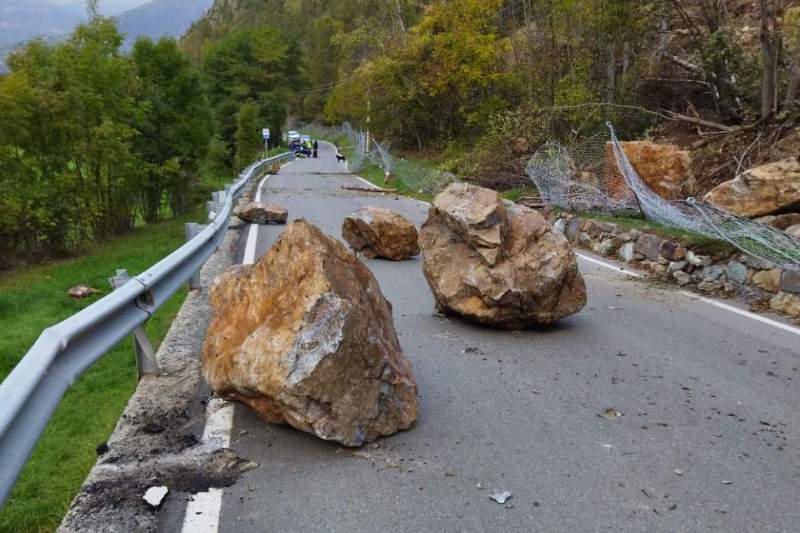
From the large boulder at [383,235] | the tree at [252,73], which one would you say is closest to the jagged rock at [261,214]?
the large boulder at [383,235]

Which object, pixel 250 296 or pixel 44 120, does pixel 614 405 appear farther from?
pixel 44 120

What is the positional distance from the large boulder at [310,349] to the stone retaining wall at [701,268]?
5053 mm

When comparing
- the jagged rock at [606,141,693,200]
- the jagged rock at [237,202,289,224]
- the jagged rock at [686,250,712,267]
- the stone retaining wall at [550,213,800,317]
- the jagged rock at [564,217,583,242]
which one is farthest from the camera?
the jagged rock at [237,202,289,224]

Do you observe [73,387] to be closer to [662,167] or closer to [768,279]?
[768,279]

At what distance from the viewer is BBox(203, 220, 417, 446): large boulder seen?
3877 mm

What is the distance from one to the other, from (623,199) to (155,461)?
33.3 feet

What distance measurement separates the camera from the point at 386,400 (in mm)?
4145

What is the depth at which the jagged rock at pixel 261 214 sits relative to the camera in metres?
14.2

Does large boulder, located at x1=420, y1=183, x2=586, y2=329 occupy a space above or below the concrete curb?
above

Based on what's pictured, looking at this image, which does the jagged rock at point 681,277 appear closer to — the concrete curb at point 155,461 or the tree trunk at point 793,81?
the concrete curb at point 155,461

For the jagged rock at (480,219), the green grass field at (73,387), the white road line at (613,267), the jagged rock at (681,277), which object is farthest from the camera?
the white road line at (613,267)

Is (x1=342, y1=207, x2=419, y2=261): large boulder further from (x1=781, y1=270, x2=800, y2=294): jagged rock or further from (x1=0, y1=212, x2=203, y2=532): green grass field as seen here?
(x1=781, y1=270, x2=800, y2=294): jagged rock

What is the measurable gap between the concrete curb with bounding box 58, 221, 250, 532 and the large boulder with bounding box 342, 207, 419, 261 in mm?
5361

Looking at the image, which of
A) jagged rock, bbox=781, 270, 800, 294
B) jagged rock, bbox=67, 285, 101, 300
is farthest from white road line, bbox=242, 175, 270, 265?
jagged rock, bbox=781, 270, 800, 294
